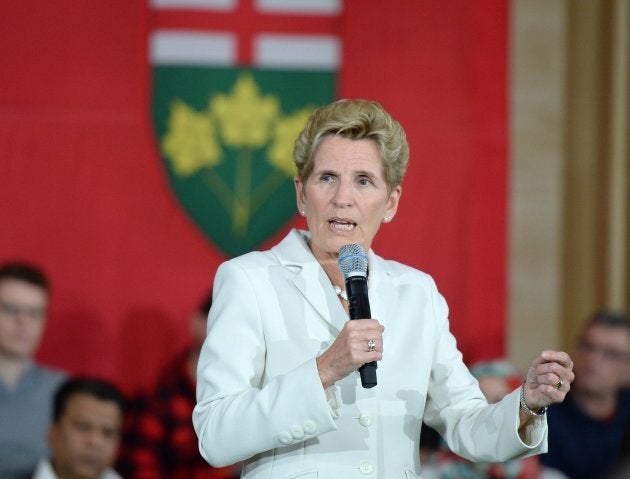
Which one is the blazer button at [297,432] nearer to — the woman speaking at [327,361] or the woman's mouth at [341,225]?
the woman speaking at [327,361]

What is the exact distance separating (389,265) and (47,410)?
2.34 meters

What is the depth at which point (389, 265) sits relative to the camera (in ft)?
7.19

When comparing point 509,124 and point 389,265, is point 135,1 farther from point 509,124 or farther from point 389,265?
point 389,265

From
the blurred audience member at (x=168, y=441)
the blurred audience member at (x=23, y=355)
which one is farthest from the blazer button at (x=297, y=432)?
the blurred audience member at (x=23, y=355)

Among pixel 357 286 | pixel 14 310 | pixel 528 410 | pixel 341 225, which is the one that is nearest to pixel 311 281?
pixel 341 225

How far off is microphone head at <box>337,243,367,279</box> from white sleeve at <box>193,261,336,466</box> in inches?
6.5

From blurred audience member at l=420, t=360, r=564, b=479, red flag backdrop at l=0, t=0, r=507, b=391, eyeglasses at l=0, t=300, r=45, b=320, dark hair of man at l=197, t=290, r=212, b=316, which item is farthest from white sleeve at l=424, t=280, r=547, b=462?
red flag backdrop at l=0, t=0, r=507, b=391

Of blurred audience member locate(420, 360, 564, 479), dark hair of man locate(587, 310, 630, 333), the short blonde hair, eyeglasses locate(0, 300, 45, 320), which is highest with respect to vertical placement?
the short blonde hair

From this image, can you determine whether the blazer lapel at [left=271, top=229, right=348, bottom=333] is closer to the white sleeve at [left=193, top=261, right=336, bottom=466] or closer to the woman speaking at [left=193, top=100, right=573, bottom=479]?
the woman speaking at [left=193, top=100, right=573, bottom=479]

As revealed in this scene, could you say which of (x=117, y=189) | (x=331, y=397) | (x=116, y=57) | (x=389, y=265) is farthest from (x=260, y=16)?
(x=331, y=397)

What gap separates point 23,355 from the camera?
4.25 metres

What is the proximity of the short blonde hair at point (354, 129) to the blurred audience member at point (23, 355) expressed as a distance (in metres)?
2.35

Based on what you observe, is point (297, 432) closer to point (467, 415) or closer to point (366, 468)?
point (366, 468)

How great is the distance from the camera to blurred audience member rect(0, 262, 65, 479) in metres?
4.11
